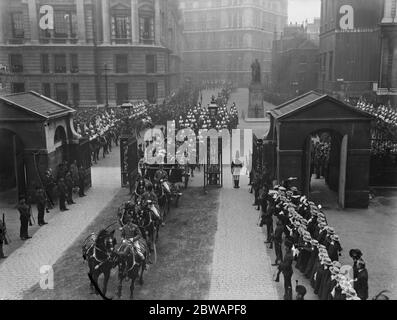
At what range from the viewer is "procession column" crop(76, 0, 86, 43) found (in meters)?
51.9

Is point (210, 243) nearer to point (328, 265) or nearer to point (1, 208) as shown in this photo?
point (328, 265)

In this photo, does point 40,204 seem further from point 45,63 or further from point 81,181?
point 45,63

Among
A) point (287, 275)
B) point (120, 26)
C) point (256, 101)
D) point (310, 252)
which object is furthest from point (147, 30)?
point (287, 275)

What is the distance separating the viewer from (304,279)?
12656mm

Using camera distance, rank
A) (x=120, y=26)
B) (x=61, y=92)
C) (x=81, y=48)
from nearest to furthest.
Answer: (x=81, y=48) < (x=120, y=26) < (x=61, y=92)

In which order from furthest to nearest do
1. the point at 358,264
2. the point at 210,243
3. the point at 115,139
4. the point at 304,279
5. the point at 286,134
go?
the point at 115,139 < the point at 286,134 < the point at 210,243 < the point at 304,279 < the point at 358,264

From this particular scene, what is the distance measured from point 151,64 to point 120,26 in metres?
5.70

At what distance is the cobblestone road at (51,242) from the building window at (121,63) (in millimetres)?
33160

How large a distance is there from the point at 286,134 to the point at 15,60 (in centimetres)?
4439

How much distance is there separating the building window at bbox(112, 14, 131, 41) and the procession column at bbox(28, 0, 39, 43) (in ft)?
28.3

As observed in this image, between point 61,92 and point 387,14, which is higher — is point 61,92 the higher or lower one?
the lower one

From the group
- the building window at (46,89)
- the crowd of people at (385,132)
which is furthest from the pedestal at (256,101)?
the building window at (46,89)

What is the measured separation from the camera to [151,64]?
183ft

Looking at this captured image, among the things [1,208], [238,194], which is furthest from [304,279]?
[1,208]
